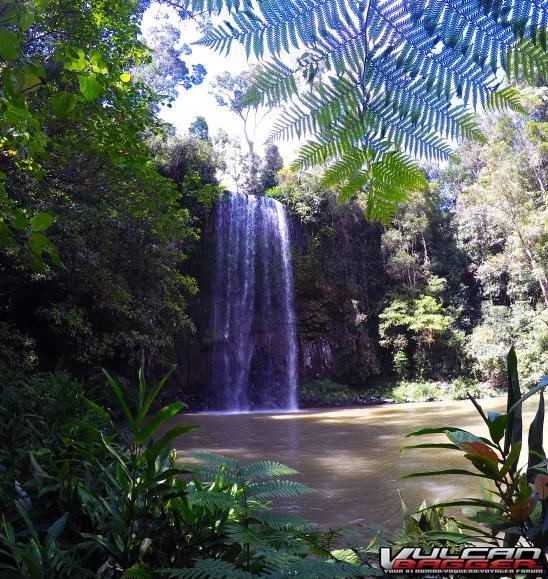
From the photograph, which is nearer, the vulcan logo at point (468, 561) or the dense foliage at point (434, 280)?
the vulcan logo at point (468, 561)

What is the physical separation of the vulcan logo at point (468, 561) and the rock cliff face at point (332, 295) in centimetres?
1315

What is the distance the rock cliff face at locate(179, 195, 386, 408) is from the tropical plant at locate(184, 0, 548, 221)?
13142mm

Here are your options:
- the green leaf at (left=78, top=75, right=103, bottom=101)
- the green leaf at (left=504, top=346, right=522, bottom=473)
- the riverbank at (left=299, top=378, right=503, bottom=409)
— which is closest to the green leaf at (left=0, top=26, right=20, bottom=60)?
the green leaf at (left=78, top=75, right=103, bottom=101)

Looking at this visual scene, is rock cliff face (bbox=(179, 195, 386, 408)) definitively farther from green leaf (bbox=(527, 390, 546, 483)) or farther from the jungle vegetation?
green leaf (bbox=(527, 390, 546, 483))

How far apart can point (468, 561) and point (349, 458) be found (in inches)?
160

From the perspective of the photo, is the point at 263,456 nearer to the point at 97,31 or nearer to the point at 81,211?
the point at 81,211

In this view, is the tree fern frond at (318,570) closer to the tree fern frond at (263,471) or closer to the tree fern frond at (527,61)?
the tree fern frond at (263,471)

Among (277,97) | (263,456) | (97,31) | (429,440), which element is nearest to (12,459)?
(277,97)

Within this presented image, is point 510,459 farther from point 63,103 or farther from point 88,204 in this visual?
point 88,204

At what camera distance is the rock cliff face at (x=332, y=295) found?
1468cm

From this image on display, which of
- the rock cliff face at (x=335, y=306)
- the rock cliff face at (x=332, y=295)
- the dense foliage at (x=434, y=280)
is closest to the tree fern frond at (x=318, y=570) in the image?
the dense foliage at (x=434, y=280)

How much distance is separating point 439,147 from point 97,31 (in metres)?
5.21

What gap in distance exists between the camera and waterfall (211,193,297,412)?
44.3 ft

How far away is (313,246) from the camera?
1528 centimetres
